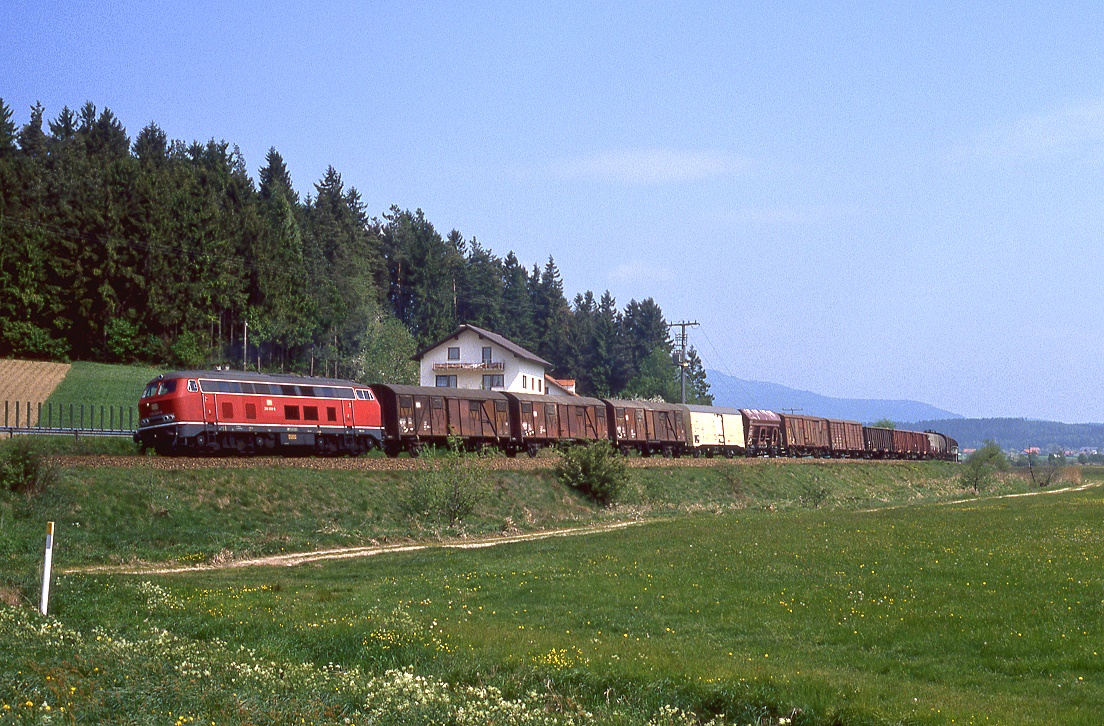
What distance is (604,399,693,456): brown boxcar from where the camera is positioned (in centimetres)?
6727

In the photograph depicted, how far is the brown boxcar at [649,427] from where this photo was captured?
67.3 m

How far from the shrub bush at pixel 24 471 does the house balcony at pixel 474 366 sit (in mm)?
66941

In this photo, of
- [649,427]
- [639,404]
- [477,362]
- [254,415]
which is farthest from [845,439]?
[254,415]

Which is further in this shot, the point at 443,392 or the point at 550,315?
the point at 550,315

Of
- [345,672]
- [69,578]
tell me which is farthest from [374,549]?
[345,672]

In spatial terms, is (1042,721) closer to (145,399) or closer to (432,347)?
(145,399)

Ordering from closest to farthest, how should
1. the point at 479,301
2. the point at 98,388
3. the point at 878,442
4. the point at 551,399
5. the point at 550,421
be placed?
the point at 550,421, the point at 551,399, the point at 98,388, the point at 878,442, the point at 479,301

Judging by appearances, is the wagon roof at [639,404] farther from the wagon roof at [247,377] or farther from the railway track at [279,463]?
the wagon roof at [247,377]

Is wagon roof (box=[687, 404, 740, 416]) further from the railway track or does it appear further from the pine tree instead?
the pine tree

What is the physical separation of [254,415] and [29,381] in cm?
3098

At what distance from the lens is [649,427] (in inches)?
2771

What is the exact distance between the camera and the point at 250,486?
3956 cm

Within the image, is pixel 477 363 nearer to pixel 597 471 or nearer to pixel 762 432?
pixel 762 432

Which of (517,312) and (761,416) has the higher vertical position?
(517,312)
